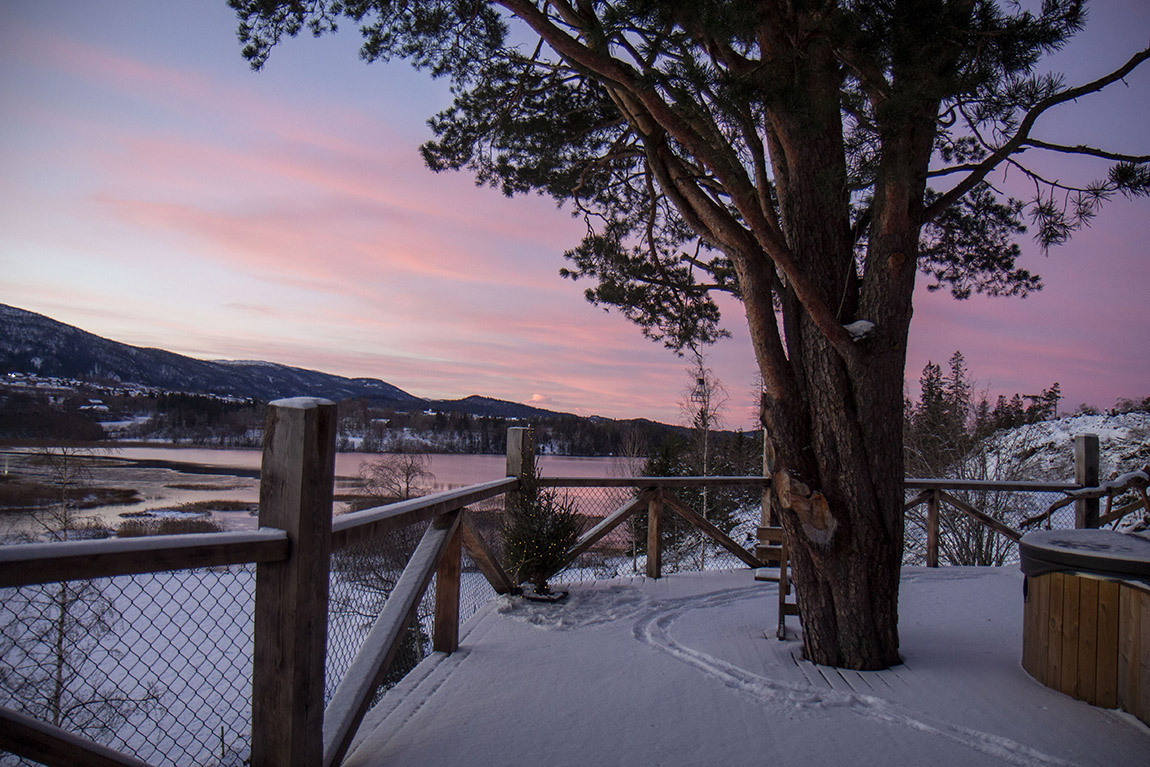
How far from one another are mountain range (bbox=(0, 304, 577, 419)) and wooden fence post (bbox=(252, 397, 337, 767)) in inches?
505

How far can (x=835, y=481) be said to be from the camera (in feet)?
10.7

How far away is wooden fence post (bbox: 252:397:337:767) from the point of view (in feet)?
5.75

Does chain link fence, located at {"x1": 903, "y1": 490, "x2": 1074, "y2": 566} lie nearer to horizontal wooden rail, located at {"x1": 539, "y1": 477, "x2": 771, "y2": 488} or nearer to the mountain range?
horizontal wooden rail, located at {"x1": 539, "y1": 477, "x2": 771, "y2": 488}

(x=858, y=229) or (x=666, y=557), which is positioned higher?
(x=858, y=229)

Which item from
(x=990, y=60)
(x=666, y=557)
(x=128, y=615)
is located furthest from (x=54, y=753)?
(x=666, y=557)

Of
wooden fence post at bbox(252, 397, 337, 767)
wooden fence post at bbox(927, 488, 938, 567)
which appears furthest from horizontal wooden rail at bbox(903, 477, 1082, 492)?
wooden fence post at bbox(252, 397, 337, 767)

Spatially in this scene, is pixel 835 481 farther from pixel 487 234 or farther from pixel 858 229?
pixel 487 234

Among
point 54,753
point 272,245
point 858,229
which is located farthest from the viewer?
point 272,245

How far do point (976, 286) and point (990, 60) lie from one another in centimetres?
357

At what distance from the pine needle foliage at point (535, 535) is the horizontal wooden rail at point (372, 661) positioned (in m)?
1.72

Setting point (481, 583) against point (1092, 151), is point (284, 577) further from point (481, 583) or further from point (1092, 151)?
point (481, 583)

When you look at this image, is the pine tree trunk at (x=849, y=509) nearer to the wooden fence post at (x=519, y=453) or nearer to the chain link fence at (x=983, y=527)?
the wooden fence post at (x=519, y=453)

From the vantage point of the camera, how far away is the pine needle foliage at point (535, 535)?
15.6 ft

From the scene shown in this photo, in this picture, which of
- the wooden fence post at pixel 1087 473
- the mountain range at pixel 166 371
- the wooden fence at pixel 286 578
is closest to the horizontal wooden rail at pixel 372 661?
the wooden fence at pixel 286 578
